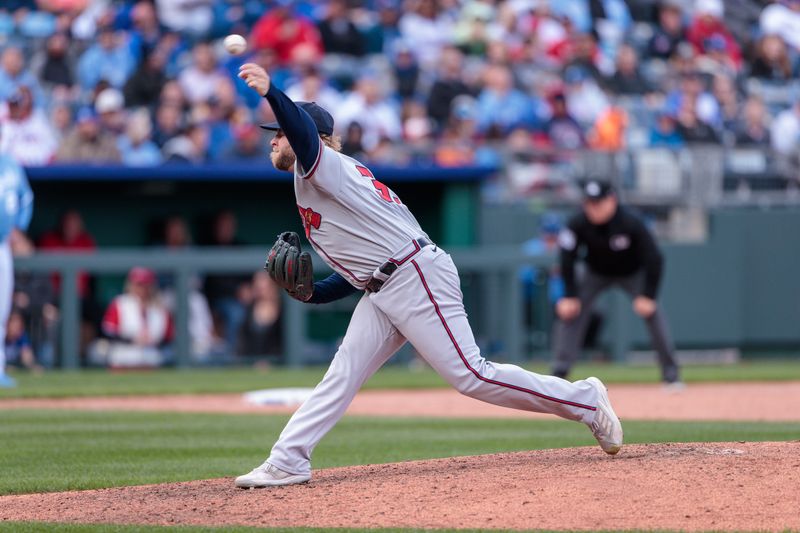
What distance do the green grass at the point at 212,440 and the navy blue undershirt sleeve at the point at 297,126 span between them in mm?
2029

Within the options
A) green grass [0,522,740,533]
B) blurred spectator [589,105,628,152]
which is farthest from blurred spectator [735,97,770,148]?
green grass [0,522,740,533]

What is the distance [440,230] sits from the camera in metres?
15.7

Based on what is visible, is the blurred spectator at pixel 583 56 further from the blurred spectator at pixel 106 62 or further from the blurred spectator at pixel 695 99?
the blurred spectator at pixel 106 62

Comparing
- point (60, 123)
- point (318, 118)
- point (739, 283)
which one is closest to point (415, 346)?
point (318, 118)

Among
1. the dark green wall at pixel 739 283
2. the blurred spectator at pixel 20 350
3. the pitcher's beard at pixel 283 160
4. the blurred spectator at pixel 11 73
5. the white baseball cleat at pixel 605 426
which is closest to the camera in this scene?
the pitcher's beard at pixel 283 160

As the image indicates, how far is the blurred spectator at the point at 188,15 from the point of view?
57.4ft

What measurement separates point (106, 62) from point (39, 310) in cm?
392

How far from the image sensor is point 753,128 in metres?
18.0

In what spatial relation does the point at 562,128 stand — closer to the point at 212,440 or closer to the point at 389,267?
the point at 212,440

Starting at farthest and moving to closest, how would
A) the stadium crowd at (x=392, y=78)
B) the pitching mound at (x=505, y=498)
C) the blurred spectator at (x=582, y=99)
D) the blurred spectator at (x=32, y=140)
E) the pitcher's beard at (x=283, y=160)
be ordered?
the blurred spectator at (x=582, y=99) → the stadium crowd at (x=392, y=78) → the blurred spectator at (x=32, y=140) → the pitcher's beard at (x=283, y=160) → the pitching mound at (x=505, y=498)

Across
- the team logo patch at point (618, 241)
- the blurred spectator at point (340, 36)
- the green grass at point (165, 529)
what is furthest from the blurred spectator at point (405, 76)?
the green grass at point (165, 529)

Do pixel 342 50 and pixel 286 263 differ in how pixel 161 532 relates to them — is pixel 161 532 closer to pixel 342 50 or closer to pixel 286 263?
pixel 286 263

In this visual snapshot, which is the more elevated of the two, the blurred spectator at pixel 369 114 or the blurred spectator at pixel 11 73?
the blurred spectator at pixel 11 73

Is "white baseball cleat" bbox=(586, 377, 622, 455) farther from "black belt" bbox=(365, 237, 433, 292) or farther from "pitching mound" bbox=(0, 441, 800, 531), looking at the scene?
"black belt" bbox=(365, 237, 433, 292)
